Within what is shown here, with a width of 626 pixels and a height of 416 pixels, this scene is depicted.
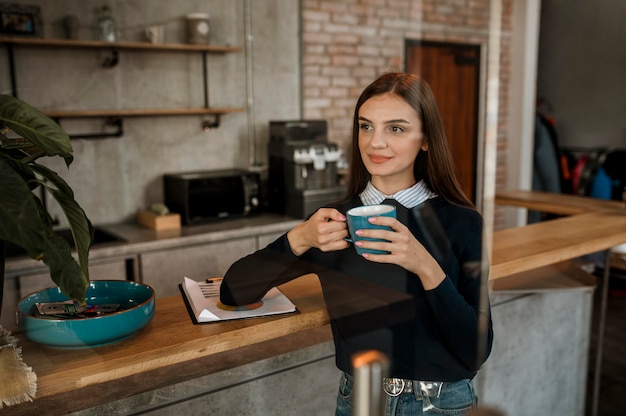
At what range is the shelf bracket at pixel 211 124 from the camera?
342 centimetres

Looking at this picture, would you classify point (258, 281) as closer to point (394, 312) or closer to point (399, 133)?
point (394, 312)

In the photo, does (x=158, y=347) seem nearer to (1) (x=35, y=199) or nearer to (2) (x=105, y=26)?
(1) (x=35, y=199)

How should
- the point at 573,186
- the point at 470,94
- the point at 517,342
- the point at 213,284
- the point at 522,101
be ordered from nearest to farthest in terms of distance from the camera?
the point at 213,284, the point at 470,94, the point at 517,342, the point at 522,101, the point at 573,186

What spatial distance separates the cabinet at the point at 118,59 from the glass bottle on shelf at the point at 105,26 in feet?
0.14

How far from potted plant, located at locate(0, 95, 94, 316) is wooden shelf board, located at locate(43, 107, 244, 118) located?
1.91 metres

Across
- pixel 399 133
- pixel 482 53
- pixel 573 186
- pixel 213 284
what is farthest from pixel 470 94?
pixel 573 186

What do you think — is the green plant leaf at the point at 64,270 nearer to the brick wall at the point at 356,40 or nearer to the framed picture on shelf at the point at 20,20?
the brick wall at the point at 356,40

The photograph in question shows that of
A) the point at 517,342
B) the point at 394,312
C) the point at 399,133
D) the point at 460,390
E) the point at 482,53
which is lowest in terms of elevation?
the point at 517,342

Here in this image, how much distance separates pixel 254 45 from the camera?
355 centimetres

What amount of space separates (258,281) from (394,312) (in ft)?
0.85

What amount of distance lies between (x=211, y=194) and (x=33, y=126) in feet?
7.26

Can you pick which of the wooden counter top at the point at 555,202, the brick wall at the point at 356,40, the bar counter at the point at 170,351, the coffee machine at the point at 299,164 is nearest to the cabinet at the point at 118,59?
the coffee machine at the point at 299,164

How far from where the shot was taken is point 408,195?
3.69ft

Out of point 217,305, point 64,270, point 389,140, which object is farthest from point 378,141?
point 64,270
